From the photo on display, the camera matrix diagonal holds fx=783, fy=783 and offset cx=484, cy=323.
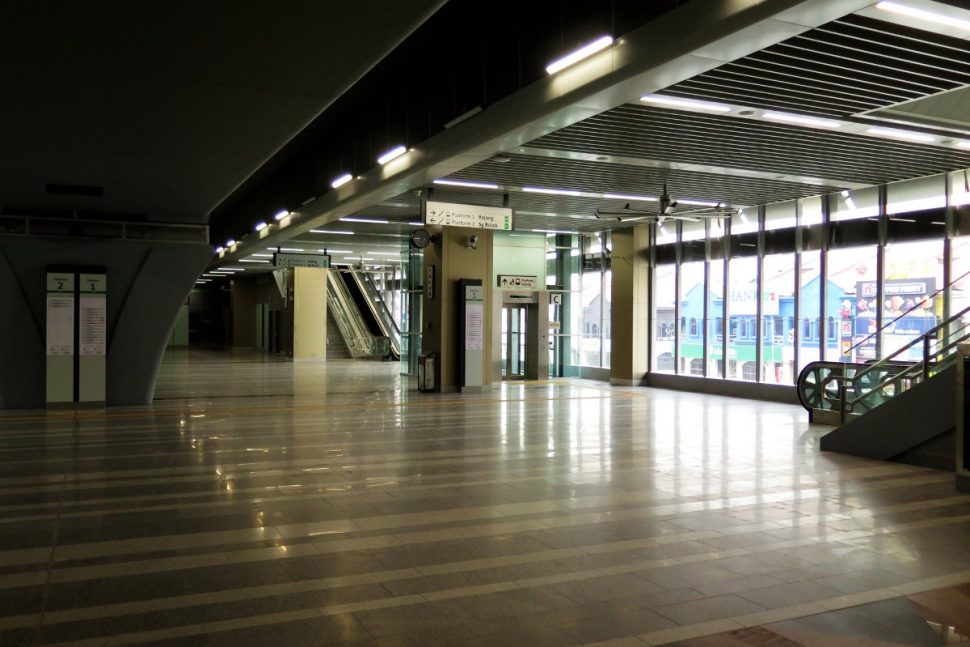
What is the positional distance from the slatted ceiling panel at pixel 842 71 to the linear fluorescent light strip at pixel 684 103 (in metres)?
0.14

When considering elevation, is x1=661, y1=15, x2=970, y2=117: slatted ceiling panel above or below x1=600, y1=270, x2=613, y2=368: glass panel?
above

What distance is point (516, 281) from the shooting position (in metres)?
20.1

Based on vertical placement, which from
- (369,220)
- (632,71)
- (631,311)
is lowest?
(631,311)

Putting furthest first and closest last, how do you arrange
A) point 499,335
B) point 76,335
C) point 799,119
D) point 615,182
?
point 499,335 < point 76,335 < point 615,182 < point 799,119

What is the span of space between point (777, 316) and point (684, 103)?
877cm

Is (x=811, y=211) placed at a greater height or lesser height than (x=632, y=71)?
greater

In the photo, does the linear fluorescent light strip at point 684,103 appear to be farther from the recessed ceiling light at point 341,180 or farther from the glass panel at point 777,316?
the glass panel at point 777,316

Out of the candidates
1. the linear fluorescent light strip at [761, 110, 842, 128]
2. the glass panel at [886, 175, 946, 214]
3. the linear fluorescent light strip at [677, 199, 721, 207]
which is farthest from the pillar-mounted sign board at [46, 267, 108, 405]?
the glass panel at [886, 175, 946, 214]

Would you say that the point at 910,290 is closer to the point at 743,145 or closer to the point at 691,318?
the point at 743,145

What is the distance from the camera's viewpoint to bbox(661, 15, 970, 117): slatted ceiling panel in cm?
631

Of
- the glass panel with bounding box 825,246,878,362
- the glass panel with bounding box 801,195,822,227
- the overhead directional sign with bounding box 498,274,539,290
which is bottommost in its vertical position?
the glass panel with bounding box 825,246,878,362

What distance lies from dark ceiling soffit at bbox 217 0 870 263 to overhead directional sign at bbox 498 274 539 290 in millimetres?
9464

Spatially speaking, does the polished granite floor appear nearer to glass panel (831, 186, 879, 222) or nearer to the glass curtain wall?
the glass curtain wall

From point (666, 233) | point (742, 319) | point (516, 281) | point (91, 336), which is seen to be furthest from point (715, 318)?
point (91, 336)
